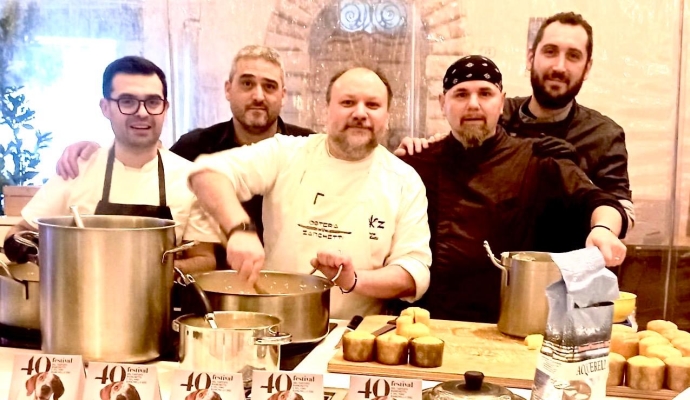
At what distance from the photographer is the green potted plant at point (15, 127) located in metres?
3.33

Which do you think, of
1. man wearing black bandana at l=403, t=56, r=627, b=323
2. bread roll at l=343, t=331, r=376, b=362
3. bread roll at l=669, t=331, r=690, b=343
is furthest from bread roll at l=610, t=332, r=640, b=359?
man wearing black bandana at l=403, t=56, r=627, b=323

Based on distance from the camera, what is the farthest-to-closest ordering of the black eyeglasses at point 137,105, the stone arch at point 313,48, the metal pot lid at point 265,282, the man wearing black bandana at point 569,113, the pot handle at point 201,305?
the stone arch at point 313,48
the man wearing black bandana at point 569,113
the black eyeglasses at point 137,105
the metal pot lid at point 265,282
the pot handle at point 201,305

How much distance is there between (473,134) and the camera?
8.36 feet

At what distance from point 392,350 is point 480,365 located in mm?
188

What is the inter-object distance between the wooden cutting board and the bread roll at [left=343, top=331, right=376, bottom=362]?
16 mm

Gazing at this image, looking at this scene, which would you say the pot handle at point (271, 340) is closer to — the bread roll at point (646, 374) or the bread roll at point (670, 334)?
the bread roll at point (646, 374)

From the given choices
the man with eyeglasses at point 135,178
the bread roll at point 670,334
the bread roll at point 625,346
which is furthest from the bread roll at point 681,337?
the man with eyeglasses at point 135,178

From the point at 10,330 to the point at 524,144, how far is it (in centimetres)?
185

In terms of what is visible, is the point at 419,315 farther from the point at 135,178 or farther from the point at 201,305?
the point at 135,178

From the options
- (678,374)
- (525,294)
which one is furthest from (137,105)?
(678,374)

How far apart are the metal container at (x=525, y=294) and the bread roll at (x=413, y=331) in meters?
0.25

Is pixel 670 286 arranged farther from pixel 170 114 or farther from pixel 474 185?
pixel 170 114

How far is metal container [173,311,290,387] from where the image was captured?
4.05 feet

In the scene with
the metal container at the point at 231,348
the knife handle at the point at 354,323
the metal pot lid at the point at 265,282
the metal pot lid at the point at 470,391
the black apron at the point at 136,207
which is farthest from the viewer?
the black apron at the point at 136,207
